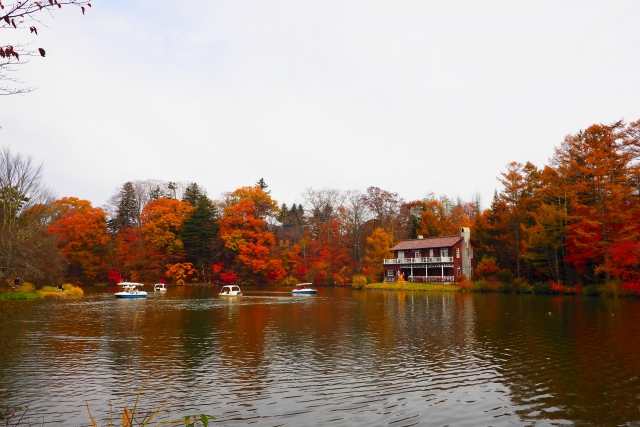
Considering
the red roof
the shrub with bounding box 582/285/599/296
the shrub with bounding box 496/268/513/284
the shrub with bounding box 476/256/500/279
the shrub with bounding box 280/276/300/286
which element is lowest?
the shrub with bounding box 582/285/599/296

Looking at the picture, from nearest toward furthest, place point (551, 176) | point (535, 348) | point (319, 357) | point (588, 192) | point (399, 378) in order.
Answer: point (399, 378)
point (319, 357)
point (535, 348)
point (588, 192)
point (551, 176)

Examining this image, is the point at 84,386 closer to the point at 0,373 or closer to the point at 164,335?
the point at 0,373

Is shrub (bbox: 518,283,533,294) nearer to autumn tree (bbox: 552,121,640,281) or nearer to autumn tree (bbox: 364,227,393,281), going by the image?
autumn tree (bbox: 552,121,640,281)

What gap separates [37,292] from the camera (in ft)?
159

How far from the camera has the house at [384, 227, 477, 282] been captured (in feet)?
220

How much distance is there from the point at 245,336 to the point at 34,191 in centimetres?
3914

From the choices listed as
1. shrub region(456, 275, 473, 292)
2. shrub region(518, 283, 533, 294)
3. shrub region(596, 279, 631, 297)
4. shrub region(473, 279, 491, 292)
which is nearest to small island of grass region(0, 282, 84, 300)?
shrub region(456, 275, 473, 292)

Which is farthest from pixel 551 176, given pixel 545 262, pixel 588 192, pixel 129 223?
pixel 129 223

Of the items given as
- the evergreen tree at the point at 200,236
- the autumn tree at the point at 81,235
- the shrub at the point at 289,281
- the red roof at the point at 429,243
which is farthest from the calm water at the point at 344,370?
the evergreen tree at the point at 200,236

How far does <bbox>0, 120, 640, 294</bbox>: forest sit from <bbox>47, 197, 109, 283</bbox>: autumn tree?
19cm

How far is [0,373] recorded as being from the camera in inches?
604

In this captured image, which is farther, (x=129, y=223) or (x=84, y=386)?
(x=129, y=223)

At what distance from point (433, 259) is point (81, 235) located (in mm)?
57490

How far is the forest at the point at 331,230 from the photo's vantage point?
46781 millimetres
